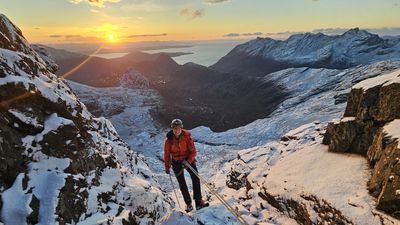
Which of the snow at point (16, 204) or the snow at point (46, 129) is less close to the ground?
the snow at point (46, 129)

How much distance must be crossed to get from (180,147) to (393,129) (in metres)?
7.71

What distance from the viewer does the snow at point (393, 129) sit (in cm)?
1239

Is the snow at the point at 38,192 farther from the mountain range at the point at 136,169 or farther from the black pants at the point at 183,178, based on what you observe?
the black pants at the point at 183,178

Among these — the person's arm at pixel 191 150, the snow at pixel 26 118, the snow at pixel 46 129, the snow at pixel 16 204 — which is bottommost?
the snow at pixel 16 204

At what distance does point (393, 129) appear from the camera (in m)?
12.9

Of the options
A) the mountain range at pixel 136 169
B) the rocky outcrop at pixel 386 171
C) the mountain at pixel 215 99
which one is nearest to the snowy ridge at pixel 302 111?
the mountain at pixel 215 99

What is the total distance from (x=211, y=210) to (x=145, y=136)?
2633 inches

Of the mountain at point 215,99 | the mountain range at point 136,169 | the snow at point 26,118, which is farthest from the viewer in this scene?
the mountain at point 215,99

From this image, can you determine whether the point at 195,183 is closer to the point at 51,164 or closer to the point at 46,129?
the point at 51,164

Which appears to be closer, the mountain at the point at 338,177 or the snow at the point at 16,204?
the snow at the point at 16,204

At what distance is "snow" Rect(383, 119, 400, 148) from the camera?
488 inches

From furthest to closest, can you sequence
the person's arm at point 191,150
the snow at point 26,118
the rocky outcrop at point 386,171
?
the person's arm at point 191,150, the snow at point 26,118, the rocky outcrop at point 386,171

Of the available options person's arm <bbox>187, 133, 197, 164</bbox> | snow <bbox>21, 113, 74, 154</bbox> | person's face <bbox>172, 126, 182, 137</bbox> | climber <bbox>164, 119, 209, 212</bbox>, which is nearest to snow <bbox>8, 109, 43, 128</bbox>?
snow <bbox>21, 113, 74, 154</bbox>

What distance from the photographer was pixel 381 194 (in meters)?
11.2
